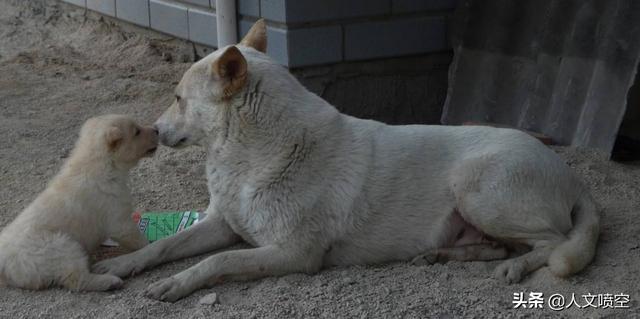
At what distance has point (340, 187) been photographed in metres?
4.37

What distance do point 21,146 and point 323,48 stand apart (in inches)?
93.2

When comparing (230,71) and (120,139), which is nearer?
(230,71)

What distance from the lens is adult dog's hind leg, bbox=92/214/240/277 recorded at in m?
4.42

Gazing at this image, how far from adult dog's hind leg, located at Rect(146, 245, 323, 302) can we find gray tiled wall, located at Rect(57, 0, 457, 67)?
2.48 meters

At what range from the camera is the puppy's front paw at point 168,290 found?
4.06 m

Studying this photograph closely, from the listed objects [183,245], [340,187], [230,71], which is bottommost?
[183,245]

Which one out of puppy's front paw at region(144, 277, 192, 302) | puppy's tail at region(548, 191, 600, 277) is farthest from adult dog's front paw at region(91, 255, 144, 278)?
puppy's tail at region(548, 191, 600, 277)

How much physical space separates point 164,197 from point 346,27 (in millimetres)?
2052

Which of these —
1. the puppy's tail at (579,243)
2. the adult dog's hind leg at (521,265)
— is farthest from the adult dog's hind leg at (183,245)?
the puppy's tail at (579,243)

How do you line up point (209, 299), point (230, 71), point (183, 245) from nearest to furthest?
point (209, 299) < point (230, 71) < point (183, 245)

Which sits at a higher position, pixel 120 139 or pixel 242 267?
pixel 120 139

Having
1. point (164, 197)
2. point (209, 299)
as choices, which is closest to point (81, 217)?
point (209, 299)

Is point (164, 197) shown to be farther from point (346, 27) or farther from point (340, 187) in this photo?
point (346, 27)

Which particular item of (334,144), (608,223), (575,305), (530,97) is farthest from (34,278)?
(530,97)
